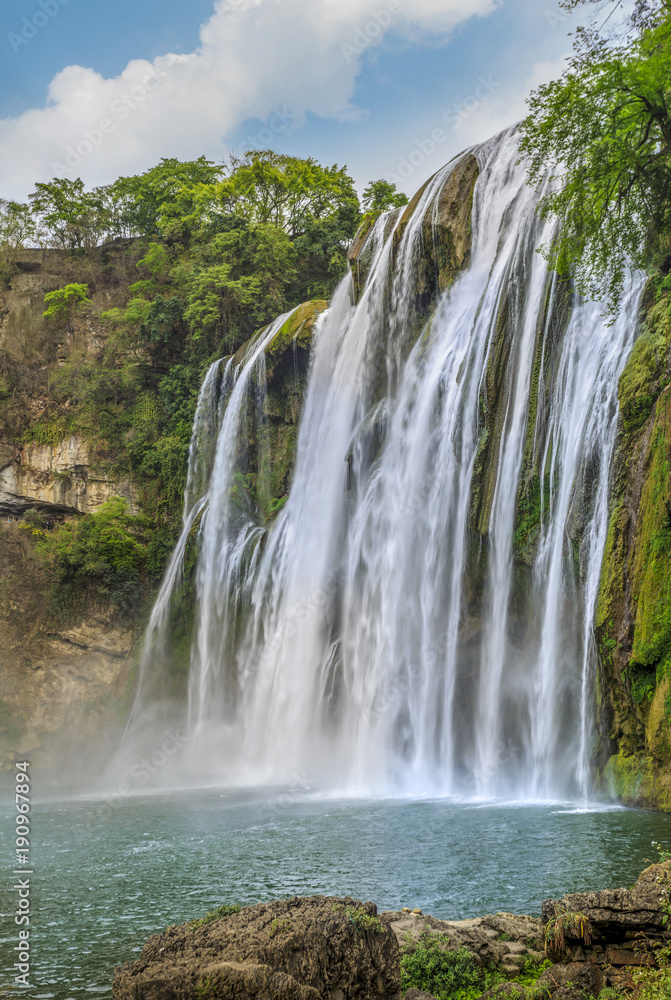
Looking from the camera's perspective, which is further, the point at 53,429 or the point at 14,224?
the point at 14,224

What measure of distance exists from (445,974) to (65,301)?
31.8m

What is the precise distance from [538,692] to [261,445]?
14.0 m

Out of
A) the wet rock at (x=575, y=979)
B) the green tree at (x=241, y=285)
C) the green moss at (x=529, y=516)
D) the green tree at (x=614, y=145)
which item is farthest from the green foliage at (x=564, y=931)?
the green tree at (x=241, y=285)

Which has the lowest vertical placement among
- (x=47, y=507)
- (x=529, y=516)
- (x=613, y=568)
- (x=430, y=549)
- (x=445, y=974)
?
(x=445, y=974)

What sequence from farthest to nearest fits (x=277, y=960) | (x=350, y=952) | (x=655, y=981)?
(x=350, y=952) → (x=277, y=960) → (x=655, y=981)

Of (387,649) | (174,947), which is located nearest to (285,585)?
(387,649)

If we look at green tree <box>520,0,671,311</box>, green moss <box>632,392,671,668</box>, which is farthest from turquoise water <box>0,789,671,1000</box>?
green tree <box>520,0,671,311</box>

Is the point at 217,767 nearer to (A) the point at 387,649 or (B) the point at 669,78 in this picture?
(A) the point at 387,649

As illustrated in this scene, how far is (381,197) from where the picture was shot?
31.2m

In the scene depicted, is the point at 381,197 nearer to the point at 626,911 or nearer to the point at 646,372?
the point at 646,372

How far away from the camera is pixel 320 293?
2842 cm

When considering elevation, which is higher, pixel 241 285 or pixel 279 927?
pixel 241 285

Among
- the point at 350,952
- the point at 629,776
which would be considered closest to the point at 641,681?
the point at 629,776

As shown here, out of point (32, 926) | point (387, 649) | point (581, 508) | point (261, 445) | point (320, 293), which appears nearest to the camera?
point (32, 926)
